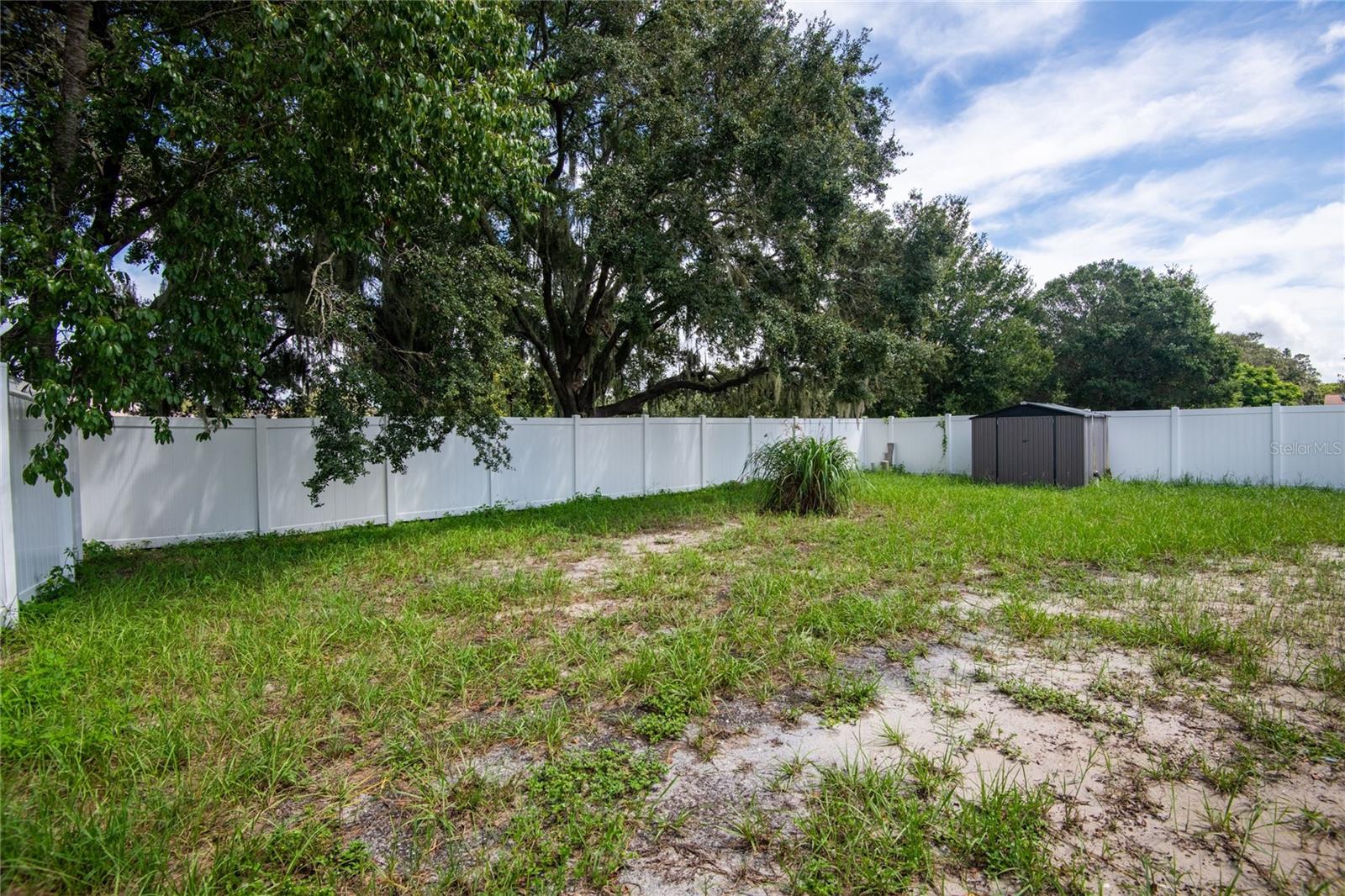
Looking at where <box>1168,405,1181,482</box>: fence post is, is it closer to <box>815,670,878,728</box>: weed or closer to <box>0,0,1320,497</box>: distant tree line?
<box>0,0,1320,497</box>: distant tree line

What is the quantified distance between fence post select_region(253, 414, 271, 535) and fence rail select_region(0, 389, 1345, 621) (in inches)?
0.5

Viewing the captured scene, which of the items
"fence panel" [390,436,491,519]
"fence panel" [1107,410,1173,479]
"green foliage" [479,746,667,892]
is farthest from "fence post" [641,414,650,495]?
"fence panel" [1107,410,1173,479]

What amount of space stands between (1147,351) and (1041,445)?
13800 mm

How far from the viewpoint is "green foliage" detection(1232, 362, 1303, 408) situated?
21.2 m

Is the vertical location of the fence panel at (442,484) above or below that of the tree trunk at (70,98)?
below

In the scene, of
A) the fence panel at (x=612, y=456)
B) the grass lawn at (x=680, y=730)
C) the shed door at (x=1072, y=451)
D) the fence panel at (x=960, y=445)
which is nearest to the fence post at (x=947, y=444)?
the fence panel at (x=960, y=445)

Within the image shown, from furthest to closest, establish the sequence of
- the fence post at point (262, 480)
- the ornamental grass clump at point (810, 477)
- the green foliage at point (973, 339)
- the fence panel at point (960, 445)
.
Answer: the green foliage at point (973, 339)
the fence panel at point (960, 445)
the ornamental grass clump at point (810, 477)
the fence post at point (262, 480)

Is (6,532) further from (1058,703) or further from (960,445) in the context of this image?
(960,445)

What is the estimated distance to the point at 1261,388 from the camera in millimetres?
21703

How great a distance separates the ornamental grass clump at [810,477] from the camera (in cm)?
758

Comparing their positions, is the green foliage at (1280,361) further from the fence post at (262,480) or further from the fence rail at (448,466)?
the fence post at (262,480)

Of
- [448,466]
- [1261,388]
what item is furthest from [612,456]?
[1261,388]

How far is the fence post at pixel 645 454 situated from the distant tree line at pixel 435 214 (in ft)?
5.51

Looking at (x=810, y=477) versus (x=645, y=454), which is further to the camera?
(x=645, y=454)
